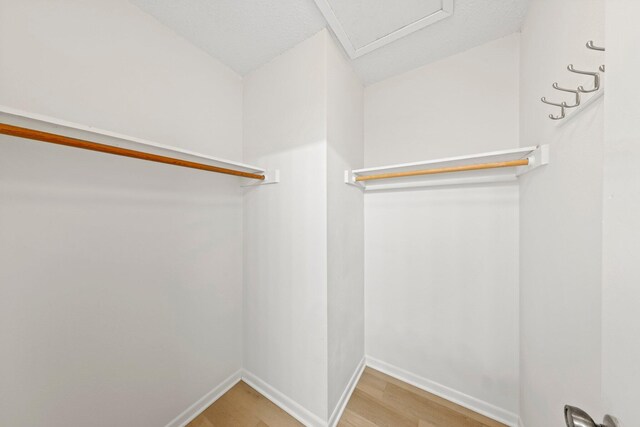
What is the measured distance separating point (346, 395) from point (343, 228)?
1127 millimetres

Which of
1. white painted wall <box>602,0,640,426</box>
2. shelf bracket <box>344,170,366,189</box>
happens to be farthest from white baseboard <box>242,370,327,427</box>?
shelf bracket <box>344,170,366,189</box>

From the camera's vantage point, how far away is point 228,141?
59.6 inches

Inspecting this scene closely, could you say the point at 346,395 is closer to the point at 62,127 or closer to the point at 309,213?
the point at 309,213

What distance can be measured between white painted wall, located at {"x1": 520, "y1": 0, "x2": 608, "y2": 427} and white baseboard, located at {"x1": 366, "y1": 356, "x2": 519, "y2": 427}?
16 centimetres

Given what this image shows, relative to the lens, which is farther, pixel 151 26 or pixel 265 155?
pixel 265 155

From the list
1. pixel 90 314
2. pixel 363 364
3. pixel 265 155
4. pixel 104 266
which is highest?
pixel 265 155


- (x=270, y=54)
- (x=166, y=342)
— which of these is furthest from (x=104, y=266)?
(x=270, y=54)

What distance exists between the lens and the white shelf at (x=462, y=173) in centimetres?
96

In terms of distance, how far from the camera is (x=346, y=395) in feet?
4.55

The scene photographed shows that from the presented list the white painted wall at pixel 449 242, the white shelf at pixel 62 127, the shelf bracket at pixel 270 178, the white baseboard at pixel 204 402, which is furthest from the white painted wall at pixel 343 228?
the white shelf at pixel 62 127

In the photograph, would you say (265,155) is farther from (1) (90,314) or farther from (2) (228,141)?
(1) (90,314)

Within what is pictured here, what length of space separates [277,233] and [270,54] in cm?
122

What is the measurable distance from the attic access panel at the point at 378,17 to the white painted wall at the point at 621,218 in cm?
98

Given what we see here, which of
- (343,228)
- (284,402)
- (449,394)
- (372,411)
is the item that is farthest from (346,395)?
(343,228)
